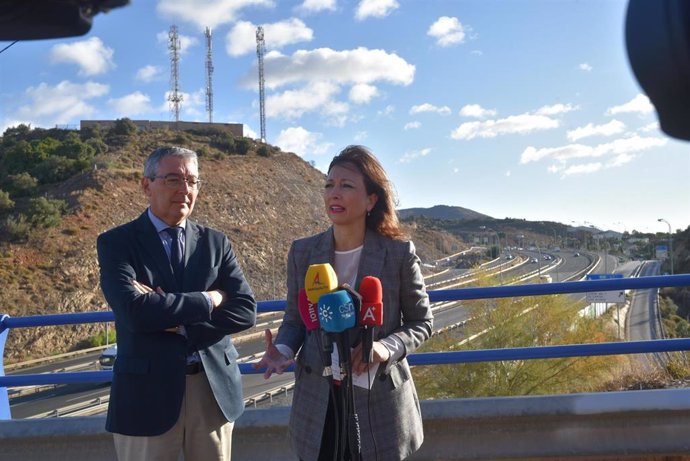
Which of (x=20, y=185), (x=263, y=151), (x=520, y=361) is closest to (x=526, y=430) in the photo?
(x=520, y=361)

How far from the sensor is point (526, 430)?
344cm

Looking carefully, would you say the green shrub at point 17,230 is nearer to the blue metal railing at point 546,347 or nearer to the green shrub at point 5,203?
the green shrub at point 5,203

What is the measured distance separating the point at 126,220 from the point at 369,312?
46088 millimetres

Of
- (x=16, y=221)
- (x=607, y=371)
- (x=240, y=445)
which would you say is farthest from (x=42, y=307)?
(x=240, y=445)

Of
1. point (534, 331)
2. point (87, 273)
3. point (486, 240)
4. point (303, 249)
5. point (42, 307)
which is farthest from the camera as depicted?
point (486, 240)

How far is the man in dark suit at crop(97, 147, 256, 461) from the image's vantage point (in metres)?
2.74

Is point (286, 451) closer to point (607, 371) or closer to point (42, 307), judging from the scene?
point (607, 371)

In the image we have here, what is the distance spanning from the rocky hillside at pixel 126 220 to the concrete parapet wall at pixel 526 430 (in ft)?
96.8

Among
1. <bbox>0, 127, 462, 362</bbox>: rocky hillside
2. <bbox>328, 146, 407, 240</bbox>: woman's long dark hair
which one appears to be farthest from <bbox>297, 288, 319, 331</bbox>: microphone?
<bbox>0, 127, 462, 362</bbox>: rocky hillside

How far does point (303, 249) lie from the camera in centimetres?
284

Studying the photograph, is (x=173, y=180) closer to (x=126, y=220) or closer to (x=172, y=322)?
(x=172, y=322)

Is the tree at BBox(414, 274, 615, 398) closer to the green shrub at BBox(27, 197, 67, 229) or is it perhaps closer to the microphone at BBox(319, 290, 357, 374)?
the microphone at BBox(319, 290, 357, 374)

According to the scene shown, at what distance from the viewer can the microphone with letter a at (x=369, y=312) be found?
7.48ft

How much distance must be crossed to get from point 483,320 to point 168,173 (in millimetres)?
16826
